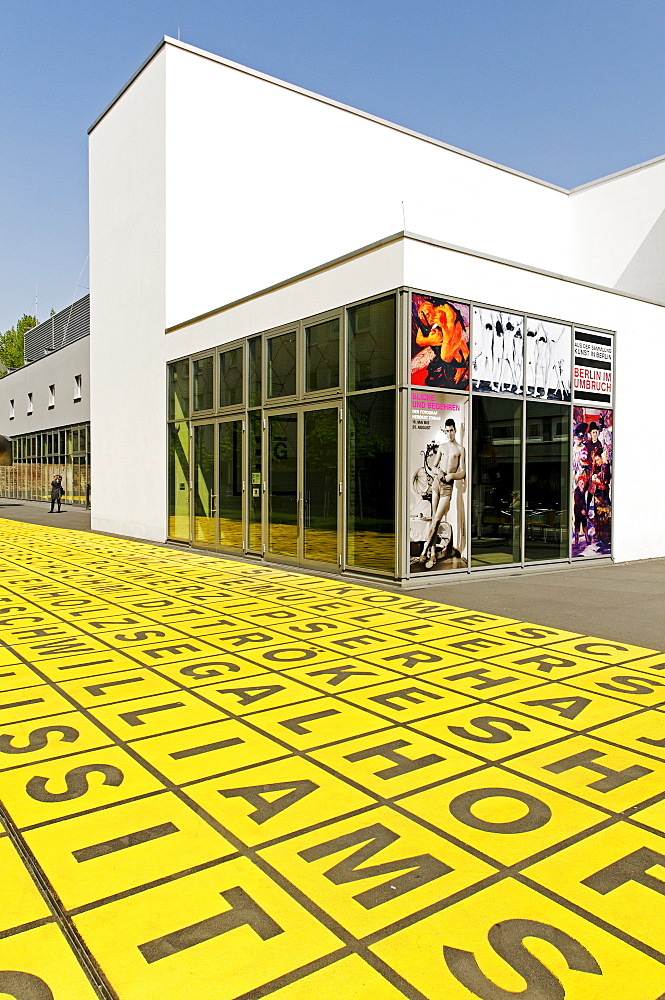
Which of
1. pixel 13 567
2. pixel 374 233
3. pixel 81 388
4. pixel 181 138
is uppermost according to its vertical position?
pixel 181 138

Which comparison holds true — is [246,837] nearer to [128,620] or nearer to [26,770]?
[26,770]

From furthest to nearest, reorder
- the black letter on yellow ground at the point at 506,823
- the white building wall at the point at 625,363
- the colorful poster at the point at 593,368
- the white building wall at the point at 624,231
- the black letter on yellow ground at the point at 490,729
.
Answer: the white building wall at the point at 624,231 < the colorful poster at the point at 593,368 < the white building wall at the point at 625,363 < the black letter on yellow ground at the point at 490,729 < the black letter on yellow ground at the point at 506,823

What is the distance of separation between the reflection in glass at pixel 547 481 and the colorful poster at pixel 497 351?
0.65m

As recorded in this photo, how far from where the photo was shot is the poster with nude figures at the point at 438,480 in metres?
10.8

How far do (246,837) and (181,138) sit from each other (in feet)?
58.4

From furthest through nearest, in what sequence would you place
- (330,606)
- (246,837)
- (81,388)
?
(81,388) → (330,606) → (246,837)

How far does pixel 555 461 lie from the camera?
42.1ft

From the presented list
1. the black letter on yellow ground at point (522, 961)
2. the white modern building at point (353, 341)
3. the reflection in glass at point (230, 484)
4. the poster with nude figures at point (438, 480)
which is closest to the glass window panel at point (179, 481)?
the white modern building at point (353, 341)

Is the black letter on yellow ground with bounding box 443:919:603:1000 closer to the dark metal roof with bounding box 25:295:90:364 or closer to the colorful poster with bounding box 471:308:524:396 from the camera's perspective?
the colorful poster with bounding box 471:308:524:396

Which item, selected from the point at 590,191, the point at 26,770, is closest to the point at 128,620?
the point at 26,770

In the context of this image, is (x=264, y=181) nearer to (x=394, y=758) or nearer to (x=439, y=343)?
(x=439, y=343)

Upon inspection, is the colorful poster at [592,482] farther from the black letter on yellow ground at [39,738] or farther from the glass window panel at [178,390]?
the black letter on yellow ground at [39,738]

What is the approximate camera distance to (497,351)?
38.7 feet

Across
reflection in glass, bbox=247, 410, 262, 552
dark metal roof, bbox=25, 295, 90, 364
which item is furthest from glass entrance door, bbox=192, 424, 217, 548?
dark metal roof, bbox=25, 295, 90, 364
